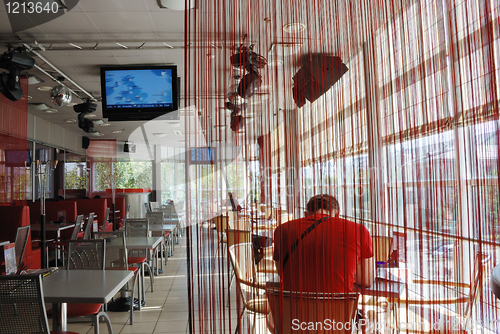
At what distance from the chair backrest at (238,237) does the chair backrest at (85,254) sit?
7.55 ft

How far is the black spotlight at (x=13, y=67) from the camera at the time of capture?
5281 mm

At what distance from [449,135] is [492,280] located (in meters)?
0.81

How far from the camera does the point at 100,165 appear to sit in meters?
15.5

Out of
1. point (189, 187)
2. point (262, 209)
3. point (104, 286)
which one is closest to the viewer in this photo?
point (262, 209)

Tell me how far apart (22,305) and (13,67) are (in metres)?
4.48

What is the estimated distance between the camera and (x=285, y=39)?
5.42 feet

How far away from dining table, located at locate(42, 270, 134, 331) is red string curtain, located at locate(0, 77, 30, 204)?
5166 millimetres

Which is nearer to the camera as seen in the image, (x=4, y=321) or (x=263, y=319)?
(x=263, y=319)

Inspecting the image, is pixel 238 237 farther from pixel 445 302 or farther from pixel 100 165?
pixel 100 165

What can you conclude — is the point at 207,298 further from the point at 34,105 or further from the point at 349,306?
the point at 34,105

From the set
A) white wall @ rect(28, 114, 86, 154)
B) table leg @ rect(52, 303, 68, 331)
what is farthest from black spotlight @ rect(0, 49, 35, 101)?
white wall @ rect(28, 114, 86, 154)

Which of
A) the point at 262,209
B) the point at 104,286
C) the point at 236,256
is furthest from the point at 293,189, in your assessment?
the point at 104,286

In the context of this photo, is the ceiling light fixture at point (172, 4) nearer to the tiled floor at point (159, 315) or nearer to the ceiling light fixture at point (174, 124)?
the tiled floor at point (159, 315)

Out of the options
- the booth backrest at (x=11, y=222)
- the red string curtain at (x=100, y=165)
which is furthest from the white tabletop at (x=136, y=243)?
the red string curtain at (x=100, y=165)
